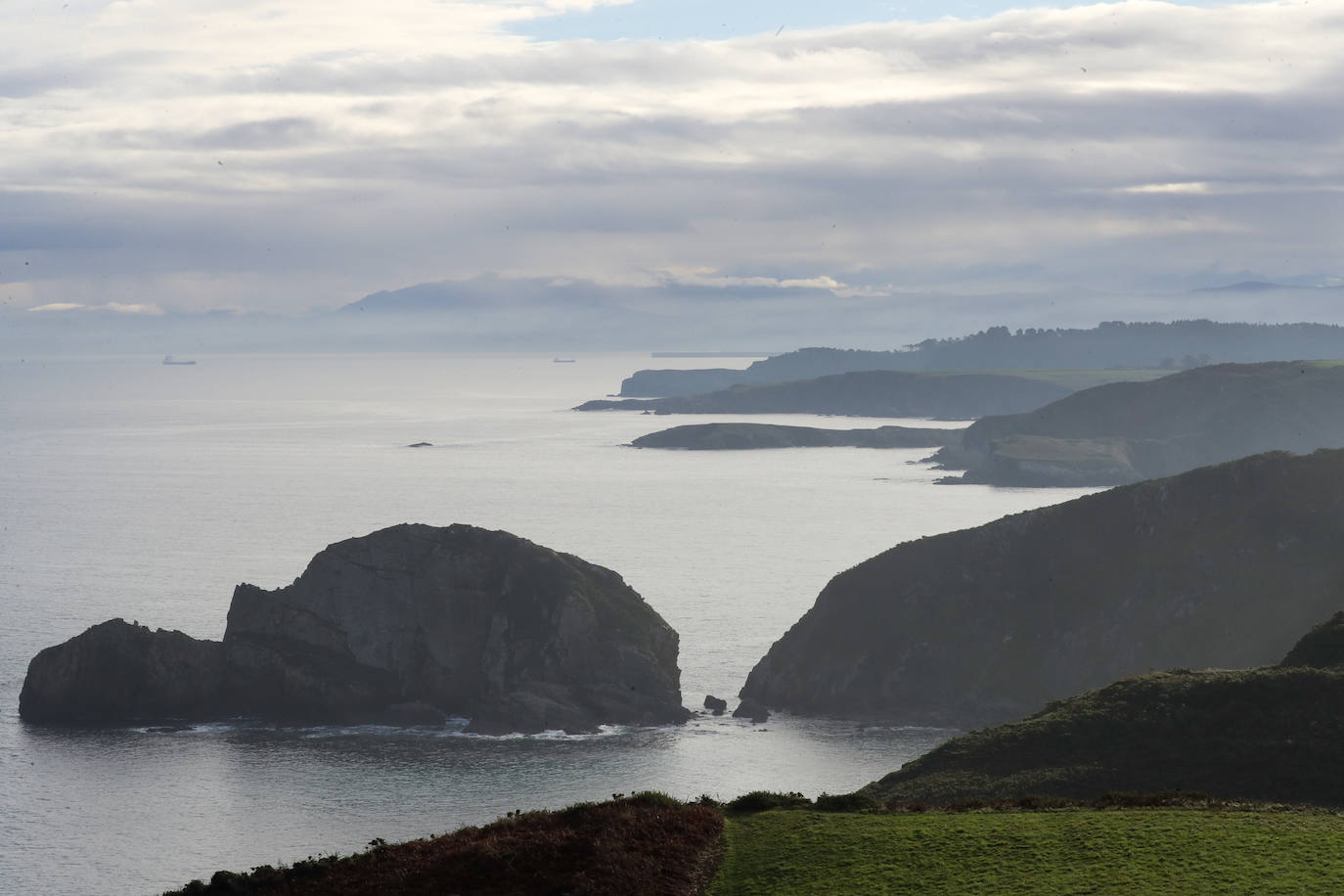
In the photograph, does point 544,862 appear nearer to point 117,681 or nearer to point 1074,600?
point 117,681

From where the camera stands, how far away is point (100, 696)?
333 feet

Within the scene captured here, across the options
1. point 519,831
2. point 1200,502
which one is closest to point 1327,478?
point 1200,502

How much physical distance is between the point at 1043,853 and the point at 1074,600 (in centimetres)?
7380

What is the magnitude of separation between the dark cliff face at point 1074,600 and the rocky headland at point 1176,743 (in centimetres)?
2947

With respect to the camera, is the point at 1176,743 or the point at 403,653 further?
the point at 403,653

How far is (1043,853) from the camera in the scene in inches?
1421

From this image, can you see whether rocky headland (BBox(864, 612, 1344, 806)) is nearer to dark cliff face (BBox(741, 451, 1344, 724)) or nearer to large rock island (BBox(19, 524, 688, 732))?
dark cliff face (BBox(741, 451, 1344, 724))

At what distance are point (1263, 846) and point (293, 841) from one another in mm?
55234

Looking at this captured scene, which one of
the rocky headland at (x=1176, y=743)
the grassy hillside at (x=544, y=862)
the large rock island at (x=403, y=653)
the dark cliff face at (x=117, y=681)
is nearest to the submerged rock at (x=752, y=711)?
the large rock island at (x=403, y=653)

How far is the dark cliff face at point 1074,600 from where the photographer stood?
331ft

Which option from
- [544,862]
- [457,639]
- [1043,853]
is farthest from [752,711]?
[1043,853]

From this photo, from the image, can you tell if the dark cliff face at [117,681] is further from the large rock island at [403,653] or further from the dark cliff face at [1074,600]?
the dark cliff face at [1074,600]

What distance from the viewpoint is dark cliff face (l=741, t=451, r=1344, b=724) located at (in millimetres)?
100812

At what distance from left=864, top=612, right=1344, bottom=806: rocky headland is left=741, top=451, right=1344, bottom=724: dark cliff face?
29.5m
